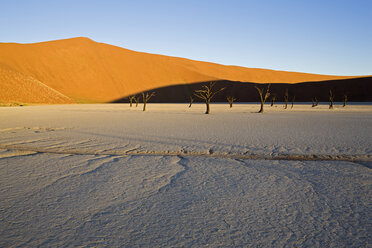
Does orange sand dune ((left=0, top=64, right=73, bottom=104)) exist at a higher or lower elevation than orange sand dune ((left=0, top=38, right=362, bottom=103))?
lower

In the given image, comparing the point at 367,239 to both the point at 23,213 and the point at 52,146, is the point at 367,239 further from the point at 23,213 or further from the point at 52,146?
the point at 52,146

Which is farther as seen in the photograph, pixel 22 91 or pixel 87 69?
pixel 87 69

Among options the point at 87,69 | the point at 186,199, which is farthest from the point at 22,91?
the point at 186,199

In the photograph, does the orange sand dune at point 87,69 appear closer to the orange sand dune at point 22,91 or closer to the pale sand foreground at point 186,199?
the orange sand dune at point 22,91

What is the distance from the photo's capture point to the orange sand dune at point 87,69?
75.1 m

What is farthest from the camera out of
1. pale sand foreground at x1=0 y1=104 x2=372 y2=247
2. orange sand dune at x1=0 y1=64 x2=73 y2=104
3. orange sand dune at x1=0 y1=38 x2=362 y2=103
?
orange sand dune at x1=0 y1=38 x2=362 y2=103

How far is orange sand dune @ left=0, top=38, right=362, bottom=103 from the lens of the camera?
246 feet

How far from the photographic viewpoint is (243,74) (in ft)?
389

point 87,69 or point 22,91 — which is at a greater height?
point 87,69

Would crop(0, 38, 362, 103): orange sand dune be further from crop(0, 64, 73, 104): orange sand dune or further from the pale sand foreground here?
the pale sand foreground

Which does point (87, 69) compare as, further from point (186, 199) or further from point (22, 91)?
point (186, 199)

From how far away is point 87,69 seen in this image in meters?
85.1

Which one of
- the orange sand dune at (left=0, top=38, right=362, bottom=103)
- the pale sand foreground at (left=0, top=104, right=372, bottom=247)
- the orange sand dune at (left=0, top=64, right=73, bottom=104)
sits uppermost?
the orange sand dune at (left=0, top=38, right=362, bottom=103)

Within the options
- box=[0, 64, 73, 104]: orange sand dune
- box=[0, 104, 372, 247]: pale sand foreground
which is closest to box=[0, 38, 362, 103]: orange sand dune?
box=[0, 64, 73, 104]: orange sand dune
